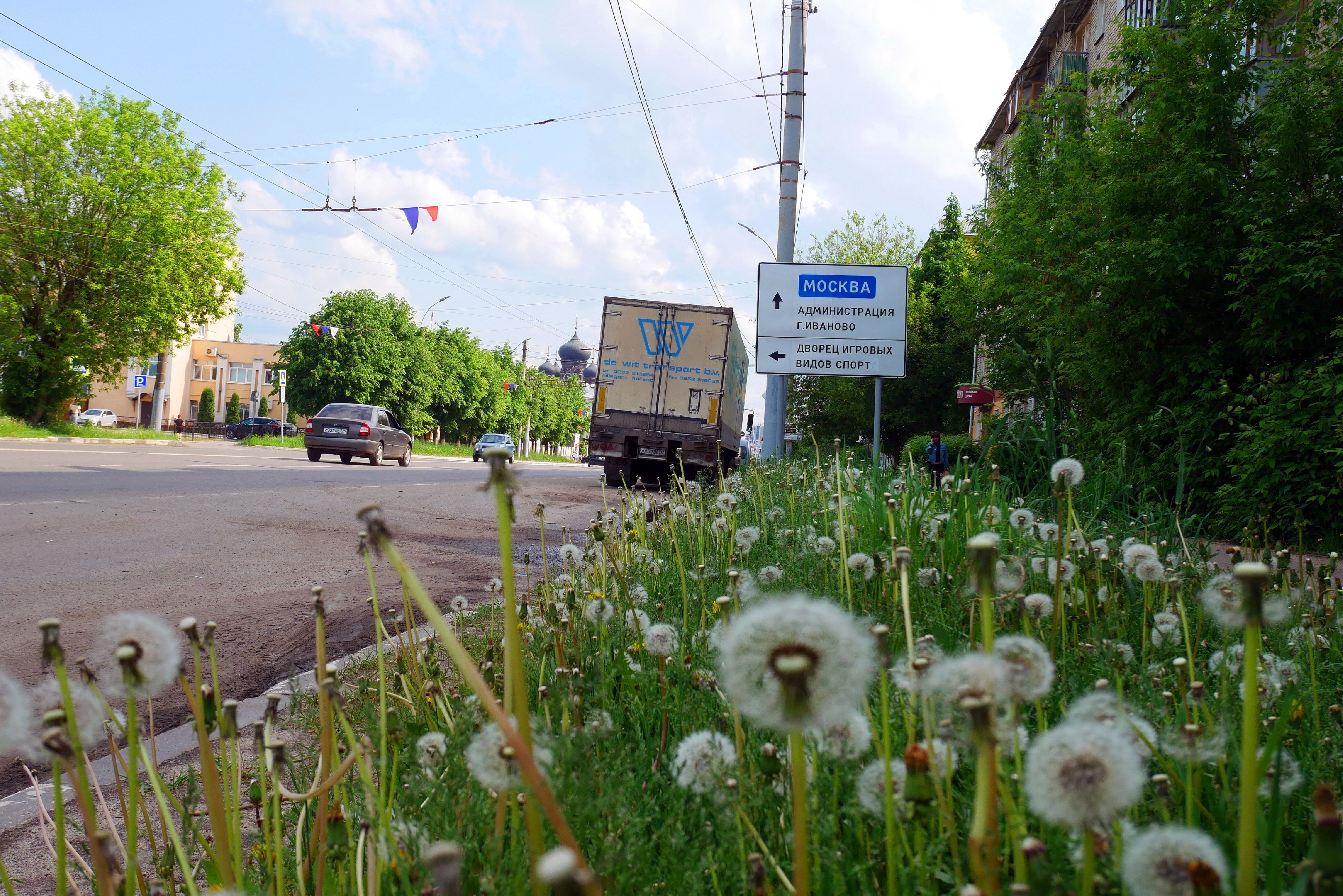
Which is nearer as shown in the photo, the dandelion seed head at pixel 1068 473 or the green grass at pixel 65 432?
the dandelion seed head at pixel 1068 473

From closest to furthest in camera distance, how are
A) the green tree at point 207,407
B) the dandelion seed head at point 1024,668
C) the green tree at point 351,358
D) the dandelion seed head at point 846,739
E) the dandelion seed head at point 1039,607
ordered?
the dandelion seed head at point 1024,668 < the dandelion seed head at point 846,739 < the dandelion seed head at point 1039,607 < the green tree at point 351,358 < the green tree at point 207,407

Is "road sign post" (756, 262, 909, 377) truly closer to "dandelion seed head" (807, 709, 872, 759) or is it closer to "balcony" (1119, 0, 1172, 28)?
"balcony" (1119, 0, 1172, 28)

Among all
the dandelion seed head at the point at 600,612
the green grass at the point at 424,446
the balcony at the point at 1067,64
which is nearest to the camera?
the dandelion seed head at the point at 600,612

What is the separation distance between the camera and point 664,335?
66.2 feet

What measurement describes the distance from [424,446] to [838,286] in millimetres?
49628

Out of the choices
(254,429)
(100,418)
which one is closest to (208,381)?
(100,418)

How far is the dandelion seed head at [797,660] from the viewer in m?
0.78

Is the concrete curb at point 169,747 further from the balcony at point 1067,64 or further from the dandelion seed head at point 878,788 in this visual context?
the balcony at point 1067,64

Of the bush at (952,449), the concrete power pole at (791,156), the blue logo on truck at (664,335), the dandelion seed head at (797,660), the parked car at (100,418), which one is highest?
the concrete power pole at (791,156)

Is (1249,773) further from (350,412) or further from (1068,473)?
(350,412)

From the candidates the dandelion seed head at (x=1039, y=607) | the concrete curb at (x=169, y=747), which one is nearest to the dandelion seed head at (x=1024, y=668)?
the concrete curb at (x=169, y=747)

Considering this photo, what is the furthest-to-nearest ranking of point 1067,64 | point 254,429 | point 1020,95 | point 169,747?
point 254,429, point 1020,95, point 1067,64, point 169,747

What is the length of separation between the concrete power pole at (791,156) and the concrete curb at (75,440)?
71.9 ft

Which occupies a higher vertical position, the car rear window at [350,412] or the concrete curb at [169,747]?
the car rear window at [350,412]
